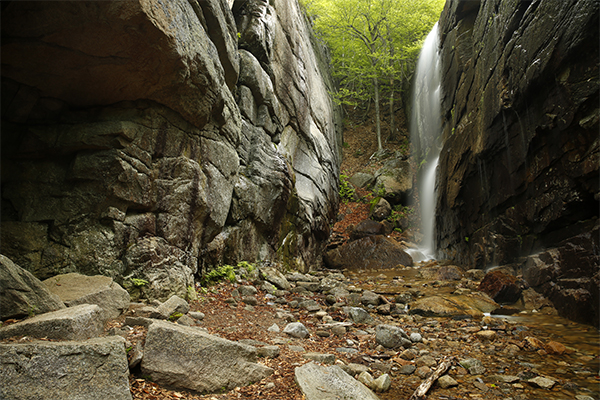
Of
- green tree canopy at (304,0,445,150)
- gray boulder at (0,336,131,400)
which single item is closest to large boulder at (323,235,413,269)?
green tree canopy at (304,0,445,150)

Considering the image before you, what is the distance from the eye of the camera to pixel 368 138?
79.8 feet

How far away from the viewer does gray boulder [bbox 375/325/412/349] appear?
4625 millimetres

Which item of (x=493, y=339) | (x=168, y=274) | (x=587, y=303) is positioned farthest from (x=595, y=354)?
(x=168, y=274)

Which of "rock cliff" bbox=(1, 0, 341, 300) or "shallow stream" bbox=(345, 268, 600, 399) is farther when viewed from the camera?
"rock cliff" bbox=(1, 0, 341, 300)

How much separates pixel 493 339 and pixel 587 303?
210 cm

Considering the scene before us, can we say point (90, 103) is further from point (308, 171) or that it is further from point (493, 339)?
point (308, 171)

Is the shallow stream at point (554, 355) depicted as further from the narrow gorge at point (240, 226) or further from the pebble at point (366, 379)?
the pebble at point (366, 379)

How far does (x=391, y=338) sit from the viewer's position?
183 inches

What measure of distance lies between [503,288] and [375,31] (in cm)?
2027

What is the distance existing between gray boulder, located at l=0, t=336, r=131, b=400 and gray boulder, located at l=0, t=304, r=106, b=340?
13.8 inches

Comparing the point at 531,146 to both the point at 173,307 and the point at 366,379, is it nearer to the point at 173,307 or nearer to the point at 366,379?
the point at 366,379

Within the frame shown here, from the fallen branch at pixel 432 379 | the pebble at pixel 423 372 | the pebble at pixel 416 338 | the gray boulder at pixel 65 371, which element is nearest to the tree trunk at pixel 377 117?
the pebble at pixel 416 338

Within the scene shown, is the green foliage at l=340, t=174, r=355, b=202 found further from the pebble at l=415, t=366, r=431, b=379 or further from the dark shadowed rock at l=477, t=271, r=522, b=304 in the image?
the pebble at l=415, t=366, r=431, b=379

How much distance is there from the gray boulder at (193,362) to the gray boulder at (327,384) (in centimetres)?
46
